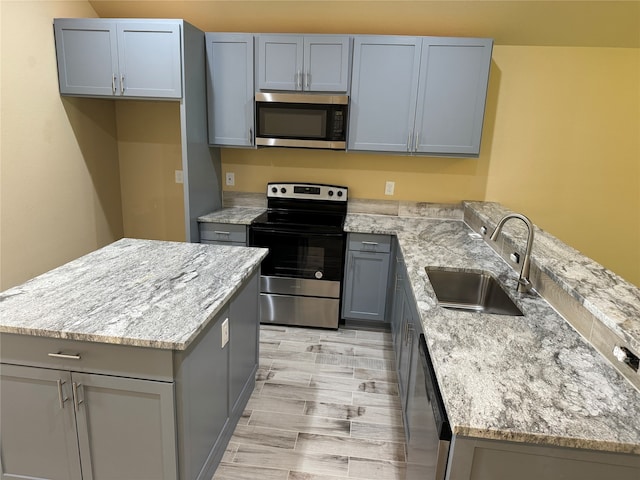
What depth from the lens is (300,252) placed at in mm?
3258

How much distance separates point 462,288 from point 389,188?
4.88 feet

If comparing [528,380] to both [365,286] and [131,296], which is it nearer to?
[131,296]

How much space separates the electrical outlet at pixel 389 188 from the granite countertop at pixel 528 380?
1.73m

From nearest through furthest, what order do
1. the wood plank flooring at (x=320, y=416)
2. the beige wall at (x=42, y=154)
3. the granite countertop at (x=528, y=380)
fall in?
the granite countertop at (x=528, y=380), the wood plank flooring at (x=320, y=416), the beige wall at (x=42, y=154)

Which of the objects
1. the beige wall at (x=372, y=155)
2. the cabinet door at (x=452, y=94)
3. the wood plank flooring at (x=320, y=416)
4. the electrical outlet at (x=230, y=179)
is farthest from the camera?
the electrical outlet at (x=230, y=179)

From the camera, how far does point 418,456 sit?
1530 millimetres

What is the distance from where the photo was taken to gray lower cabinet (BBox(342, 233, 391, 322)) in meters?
3.22

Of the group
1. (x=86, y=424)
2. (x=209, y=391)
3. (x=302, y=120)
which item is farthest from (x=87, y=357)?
(x=302, y=120)

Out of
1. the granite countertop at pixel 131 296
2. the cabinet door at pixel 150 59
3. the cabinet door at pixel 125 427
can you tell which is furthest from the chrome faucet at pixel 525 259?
the cabinet door at pixel 150 59

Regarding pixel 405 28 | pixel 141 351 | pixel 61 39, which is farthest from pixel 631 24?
pixel 61 39

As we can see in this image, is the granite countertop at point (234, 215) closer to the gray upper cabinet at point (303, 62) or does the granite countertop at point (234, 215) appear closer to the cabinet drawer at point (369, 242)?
the cabinet drawer at point (369, 242)

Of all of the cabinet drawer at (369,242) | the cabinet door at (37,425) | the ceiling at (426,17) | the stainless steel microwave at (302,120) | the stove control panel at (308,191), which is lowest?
the cabinet door at (37,425)

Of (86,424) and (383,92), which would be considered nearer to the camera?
(86,424)

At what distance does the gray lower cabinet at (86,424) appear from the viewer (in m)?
1.47
